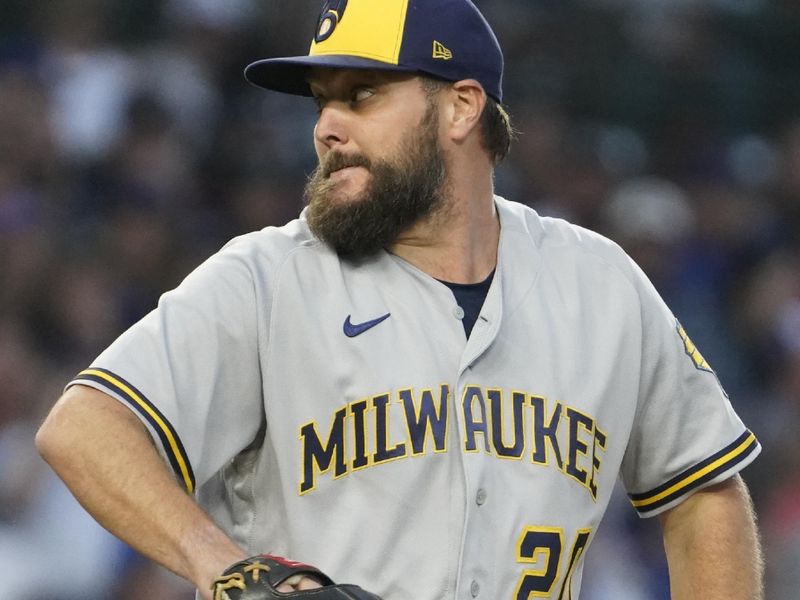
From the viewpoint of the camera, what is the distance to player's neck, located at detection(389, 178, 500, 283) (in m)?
2.54

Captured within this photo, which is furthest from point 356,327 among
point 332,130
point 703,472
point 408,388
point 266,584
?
point 703,472

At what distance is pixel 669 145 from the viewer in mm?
6820

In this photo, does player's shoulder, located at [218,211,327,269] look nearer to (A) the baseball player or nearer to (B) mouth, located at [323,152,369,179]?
(A) the baseball player

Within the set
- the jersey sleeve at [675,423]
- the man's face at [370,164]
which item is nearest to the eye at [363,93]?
the man's face at [370,164]

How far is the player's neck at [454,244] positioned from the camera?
2.54 m

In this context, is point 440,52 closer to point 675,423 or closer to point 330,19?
point 330,19

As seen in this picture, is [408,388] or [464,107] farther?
[464,107]

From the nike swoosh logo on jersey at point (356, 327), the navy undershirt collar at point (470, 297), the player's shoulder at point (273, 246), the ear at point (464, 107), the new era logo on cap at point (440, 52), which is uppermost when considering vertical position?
the new era logo on cap at point (440, 52)

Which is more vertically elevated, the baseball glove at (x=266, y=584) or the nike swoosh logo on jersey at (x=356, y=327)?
the nike swoosh logo on jersey at (x=356, y=327)

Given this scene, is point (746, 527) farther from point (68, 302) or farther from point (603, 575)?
point (68, 302)

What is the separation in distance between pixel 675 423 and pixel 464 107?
742mm

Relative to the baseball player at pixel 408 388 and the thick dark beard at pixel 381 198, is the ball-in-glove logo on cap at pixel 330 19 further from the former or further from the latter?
the thick dark beard at pixel 381 198

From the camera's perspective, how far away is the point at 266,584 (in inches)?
71.5

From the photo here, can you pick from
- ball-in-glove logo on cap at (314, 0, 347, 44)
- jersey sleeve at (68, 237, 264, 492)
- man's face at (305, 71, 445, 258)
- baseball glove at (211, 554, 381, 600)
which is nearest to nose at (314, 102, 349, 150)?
man's face at (305, 71, 445, 258)
